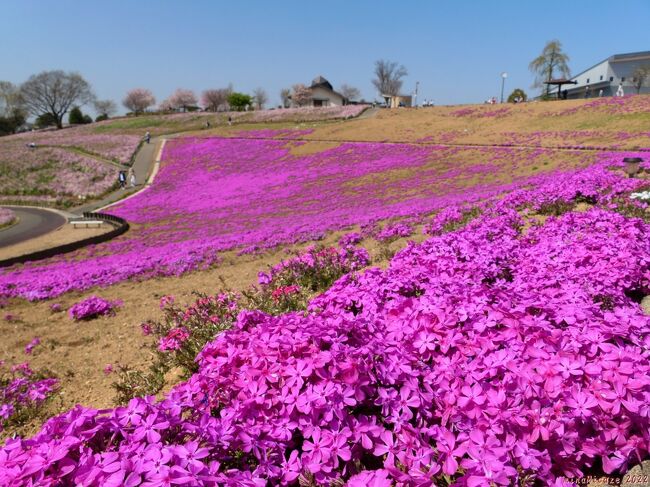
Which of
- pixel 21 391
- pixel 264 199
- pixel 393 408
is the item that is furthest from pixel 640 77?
pixel 21 391

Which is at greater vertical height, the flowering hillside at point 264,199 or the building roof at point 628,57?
the building roof at point 628,57

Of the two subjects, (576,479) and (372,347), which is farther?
(372,347)

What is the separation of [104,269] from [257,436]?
540 inches

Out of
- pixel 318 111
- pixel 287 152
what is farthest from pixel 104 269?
pixel 318 111

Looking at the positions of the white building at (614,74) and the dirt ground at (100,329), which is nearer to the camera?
the dirt ground at (100,329)

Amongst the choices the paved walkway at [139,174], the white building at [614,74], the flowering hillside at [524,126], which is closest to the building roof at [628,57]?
the white building at [614,74]

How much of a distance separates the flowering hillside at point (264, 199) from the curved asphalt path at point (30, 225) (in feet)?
14.3

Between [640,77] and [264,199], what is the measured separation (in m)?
67.7

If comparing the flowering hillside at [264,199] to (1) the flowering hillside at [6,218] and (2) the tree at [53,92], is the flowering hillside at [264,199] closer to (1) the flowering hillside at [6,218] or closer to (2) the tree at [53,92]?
(1) the flowering hillside at [6,218]

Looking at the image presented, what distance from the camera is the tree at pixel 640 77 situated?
6262 cm

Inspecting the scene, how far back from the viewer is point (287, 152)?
4428cm

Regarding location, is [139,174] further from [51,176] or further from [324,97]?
[324,97]

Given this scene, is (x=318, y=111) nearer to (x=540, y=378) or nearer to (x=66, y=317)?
(x=66, y=317)

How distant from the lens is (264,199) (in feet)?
92.6
